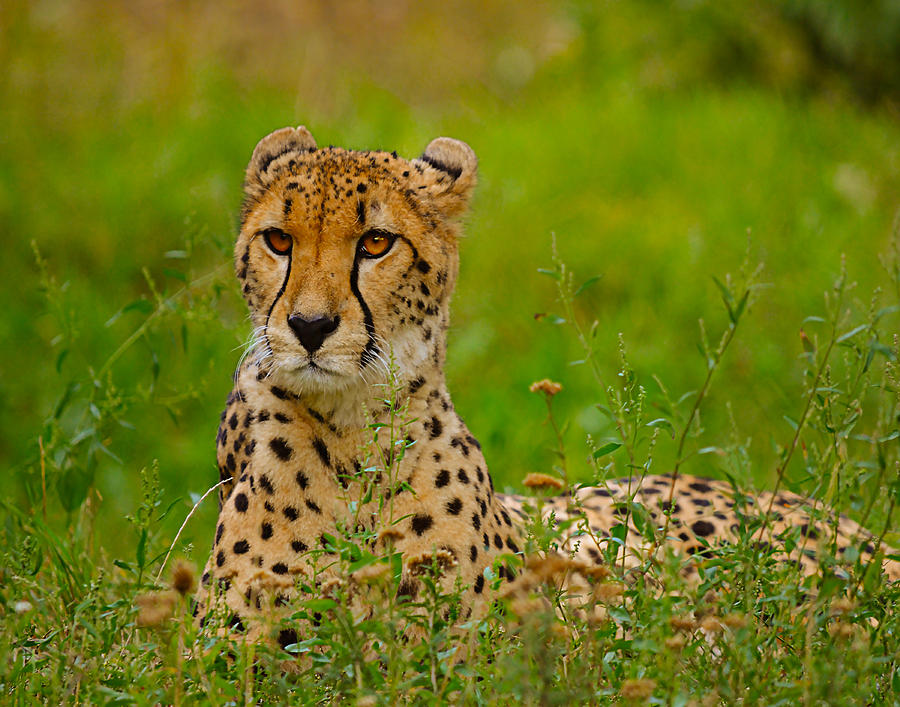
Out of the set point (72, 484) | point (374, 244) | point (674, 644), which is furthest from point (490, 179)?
point (674, 644)

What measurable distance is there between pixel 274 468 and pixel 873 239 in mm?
5369

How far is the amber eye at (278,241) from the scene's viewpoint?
2912mm

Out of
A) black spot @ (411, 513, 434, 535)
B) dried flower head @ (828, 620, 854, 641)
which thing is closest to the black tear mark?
black spot @ (411, 513, 434, 535)

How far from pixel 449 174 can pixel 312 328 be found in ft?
2.71

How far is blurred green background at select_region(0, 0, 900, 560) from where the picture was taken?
6.09 m

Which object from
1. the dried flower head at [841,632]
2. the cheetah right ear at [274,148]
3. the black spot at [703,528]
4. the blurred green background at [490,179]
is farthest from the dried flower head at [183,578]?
the black spot at [703,528]

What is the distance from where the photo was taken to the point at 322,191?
9.56 feet

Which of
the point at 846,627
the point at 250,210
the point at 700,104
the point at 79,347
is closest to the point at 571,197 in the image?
the point at 700,104

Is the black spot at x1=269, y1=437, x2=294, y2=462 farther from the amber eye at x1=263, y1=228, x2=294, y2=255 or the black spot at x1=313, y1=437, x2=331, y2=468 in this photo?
the amber eye at x1=263, y1=228, x2=294, y2=255

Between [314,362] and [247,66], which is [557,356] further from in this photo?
[247,66]

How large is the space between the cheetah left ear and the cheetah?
49 millimetres

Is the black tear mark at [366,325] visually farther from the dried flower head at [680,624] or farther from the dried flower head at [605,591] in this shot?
the dried flower head at [680,624]

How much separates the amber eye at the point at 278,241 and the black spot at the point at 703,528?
1778 millimetres

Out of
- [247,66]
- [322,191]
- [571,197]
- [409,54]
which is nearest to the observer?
[322,191]
